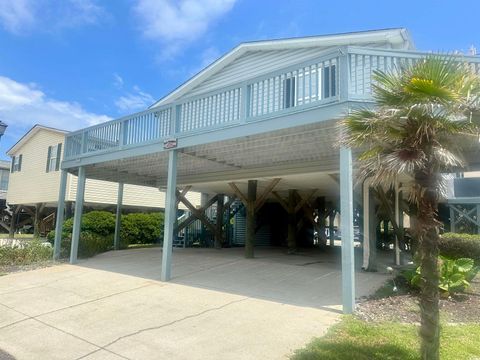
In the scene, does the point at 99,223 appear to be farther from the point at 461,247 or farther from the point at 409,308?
the point at 461,247

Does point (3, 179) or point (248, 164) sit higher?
point (3, 179)

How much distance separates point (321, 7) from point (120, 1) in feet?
21.9

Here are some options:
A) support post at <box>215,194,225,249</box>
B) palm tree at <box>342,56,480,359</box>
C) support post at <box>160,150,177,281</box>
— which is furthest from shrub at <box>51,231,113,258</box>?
palm tree at <box>342,56,480,359</box>

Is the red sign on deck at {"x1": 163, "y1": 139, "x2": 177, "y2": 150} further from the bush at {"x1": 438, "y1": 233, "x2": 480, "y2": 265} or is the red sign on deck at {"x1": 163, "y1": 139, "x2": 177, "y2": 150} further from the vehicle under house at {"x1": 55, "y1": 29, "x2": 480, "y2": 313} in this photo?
the bush at {"x1": 438, "y1": 233, "x2": 480, "y2": 265}

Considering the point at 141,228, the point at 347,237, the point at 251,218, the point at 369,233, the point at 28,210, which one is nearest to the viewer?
the point at 347,237

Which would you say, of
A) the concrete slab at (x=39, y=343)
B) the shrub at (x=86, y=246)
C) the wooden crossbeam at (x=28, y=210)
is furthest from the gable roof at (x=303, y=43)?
the wooden crossbeam at (x=28, y=210)

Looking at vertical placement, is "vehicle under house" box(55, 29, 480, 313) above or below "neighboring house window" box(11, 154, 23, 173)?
below

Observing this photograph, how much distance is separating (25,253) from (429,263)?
489 inches

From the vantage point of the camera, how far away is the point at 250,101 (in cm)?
788

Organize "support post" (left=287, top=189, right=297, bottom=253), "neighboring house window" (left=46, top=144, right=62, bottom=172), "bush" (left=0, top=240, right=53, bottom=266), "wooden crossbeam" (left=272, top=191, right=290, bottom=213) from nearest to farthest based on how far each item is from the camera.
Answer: "bush" (left=0, top=240, right=53, bottom=266), "wooden crossbeam" (left=272, top=191, right=290, bottom=213), "support post" (left=287, top=189, right=297, bottom=253), "neighboring house window" (left=46, top=144, right=62, bottom=172)

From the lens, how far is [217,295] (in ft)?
23.5

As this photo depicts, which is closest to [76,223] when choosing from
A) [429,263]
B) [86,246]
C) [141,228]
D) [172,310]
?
[86,246]

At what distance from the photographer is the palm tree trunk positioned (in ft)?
12.0

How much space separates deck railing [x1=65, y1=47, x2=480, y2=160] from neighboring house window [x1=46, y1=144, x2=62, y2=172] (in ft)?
26.1
